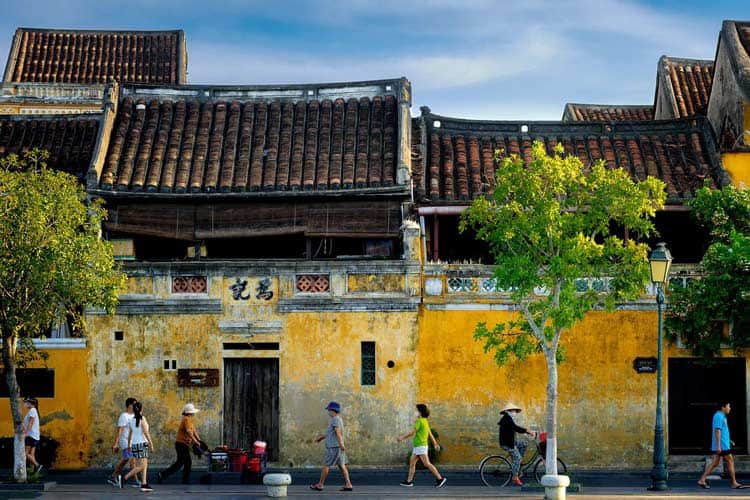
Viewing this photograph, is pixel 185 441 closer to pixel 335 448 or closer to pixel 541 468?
pixel 335 448

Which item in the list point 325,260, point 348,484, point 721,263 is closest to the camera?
point 348,484

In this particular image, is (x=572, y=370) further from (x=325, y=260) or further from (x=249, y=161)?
(x=249, y=161)

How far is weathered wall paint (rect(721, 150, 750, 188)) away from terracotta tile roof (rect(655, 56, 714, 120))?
6623 millimetres

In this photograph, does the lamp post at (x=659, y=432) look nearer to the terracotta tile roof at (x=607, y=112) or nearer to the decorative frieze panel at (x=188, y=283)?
the decorative frieze panel at (x=188, y=283)

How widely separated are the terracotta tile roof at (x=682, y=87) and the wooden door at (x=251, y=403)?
15.5 metres

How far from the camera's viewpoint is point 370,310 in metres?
26.6

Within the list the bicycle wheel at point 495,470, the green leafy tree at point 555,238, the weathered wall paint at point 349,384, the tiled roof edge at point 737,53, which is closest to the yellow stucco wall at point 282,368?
the weathered wall paint at point 349,384

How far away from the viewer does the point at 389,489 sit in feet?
75.6

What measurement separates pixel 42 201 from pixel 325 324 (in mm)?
6551

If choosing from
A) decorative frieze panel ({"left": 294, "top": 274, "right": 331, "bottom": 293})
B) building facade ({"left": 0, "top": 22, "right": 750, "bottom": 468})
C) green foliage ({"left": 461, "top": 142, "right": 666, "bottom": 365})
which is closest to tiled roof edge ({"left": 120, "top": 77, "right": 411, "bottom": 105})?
building facade ({"left": 0, "top": 22, "right": 750, "bottom": 468})

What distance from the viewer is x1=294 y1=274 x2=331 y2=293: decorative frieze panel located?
26.7 m

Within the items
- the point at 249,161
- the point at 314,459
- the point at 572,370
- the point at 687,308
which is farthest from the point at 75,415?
the point at 687,308

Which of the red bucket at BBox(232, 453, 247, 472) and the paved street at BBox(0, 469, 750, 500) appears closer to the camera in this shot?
the paved street at BBox(0, 469, 750, 500)

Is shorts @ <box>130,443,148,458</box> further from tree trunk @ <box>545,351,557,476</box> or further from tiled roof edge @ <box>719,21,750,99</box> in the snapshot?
tiled roof edge @ <box>719,21,750,99</box>
